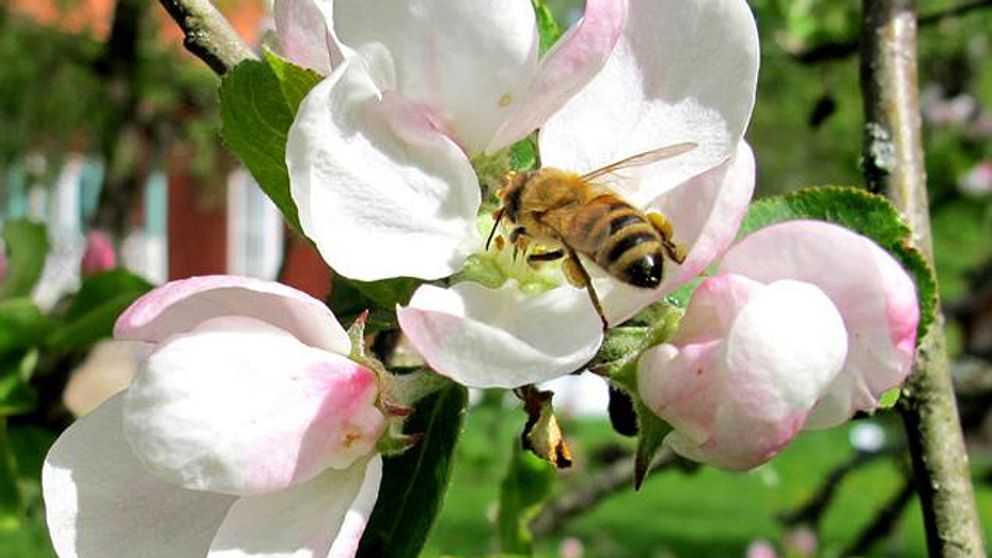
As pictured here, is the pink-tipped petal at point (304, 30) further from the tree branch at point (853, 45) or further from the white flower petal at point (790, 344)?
the tree branch at point (853, 45)

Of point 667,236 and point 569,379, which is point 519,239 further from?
point 569,379

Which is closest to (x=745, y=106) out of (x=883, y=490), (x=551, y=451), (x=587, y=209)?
(x=587, y=209)

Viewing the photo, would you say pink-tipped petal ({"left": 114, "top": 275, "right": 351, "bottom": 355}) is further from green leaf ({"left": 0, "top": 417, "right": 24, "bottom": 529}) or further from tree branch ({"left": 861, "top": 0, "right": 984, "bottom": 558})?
green leaf ({"left": 0, "top": 417, "right": 24, "bottom": 529})

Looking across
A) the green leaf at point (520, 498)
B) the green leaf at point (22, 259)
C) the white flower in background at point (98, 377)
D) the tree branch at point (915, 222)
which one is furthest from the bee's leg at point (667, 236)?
the green leaf at point (22, 259)

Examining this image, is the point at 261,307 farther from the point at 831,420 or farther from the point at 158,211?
the point at 158,211

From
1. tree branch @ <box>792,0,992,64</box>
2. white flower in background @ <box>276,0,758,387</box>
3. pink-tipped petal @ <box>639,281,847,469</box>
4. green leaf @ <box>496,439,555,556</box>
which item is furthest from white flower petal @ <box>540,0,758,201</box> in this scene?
tree branch @ <box>792,0,992,64</box>
